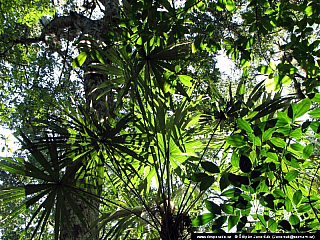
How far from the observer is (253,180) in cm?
95

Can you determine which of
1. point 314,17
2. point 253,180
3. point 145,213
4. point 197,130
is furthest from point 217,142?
point 253,180

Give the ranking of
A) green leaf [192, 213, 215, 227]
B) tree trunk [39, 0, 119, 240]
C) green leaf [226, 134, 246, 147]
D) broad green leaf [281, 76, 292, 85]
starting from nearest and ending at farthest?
green leaf [192, 213, 215, 227]
green leaf [226, 134, 246, 147]
broad green leaf [281, 76, 292, 85]
tree trunk [39, 0, 119, 240]

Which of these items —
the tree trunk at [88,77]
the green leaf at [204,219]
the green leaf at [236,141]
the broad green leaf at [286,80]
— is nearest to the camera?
the green leaf at [204,219]

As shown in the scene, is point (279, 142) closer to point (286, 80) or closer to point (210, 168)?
point (210, 168)

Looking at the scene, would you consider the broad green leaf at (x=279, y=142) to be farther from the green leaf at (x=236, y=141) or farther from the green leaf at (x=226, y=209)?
the green leaf at (x=226, y=209)

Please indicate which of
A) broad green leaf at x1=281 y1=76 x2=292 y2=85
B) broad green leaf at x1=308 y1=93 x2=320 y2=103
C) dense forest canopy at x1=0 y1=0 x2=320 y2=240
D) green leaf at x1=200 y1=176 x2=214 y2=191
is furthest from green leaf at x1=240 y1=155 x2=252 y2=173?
broad green leaf at x1=281 y1=76 x2=292 y2=85

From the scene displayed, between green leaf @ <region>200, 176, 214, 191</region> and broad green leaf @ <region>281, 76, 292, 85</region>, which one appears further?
broad green leaf @ <region>281, 76, 292, 85</region>

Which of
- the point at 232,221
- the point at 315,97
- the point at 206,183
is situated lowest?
the point at 232,221

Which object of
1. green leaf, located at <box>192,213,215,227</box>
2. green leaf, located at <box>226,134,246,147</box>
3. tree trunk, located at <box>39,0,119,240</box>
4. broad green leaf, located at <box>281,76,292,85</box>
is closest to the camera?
green leaf, located at <box>192,213,215,227</box>

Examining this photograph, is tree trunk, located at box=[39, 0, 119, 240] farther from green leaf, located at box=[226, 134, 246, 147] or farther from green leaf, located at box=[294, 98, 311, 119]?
green leaf, located at box=[294, 98, 311, 119]

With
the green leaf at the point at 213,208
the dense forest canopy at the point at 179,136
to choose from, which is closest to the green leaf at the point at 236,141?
the dense forest canopy at the point at 179,136

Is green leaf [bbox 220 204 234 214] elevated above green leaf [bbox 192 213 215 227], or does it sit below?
above

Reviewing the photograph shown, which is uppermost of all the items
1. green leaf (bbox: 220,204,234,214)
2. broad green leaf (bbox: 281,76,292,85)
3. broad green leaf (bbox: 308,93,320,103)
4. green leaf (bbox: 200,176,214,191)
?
broad green leaf (bbox: 281,76,292,85)

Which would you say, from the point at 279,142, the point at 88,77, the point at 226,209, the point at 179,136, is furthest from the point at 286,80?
the point at 88,77
